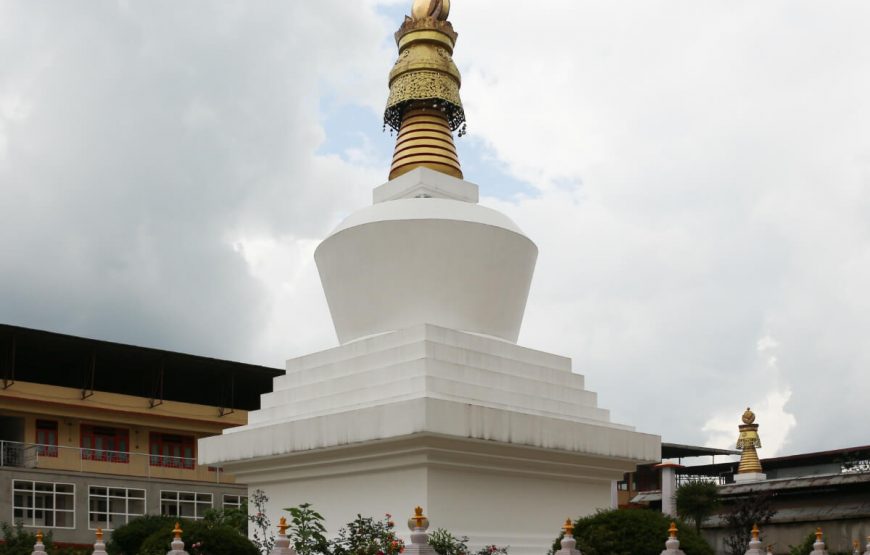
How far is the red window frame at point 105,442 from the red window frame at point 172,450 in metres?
0.84

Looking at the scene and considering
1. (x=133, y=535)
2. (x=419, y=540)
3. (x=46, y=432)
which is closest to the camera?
(x=419, y=540)

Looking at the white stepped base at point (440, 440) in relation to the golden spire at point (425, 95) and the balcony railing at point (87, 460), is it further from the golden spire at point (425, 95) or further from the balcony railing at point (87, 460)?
the balcony railing at point (87, 460)

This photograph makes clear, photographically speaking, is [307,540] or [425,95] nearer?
[307,540]

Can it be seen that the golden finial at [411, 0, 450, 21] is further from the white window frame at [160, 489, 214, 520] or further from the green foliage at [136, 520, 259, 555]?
the white window frame at [160, 489, 214, 520]

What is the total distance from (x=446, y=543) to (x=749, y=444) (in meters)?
29.1

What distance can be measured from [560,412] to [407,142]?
199 inches

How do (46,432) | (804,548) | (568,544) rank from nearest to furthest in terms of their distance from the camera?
1. (568,544)
2. (804,548)
3. (46,432)

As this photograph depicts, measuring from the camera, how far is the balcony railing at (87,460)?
1093 inches

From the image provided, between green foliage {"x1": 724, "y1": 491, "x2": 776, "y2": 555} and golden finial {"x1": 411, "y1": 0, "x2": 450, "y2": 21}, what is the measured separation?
49.5 ft

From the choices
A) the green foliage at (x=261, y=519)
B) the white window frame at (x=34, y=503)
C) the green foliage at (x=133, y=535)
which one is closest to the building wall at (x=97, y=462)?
the white window frame at (x=34, y=503)

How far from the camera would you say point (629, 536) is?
9.91m

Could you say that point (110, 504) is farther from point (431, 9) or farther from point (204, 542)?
point (204, 542)

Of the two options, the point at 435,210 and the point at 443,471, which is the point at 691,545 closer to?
the point at 443,471

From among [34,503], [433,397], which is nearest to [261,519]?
[433,397]
